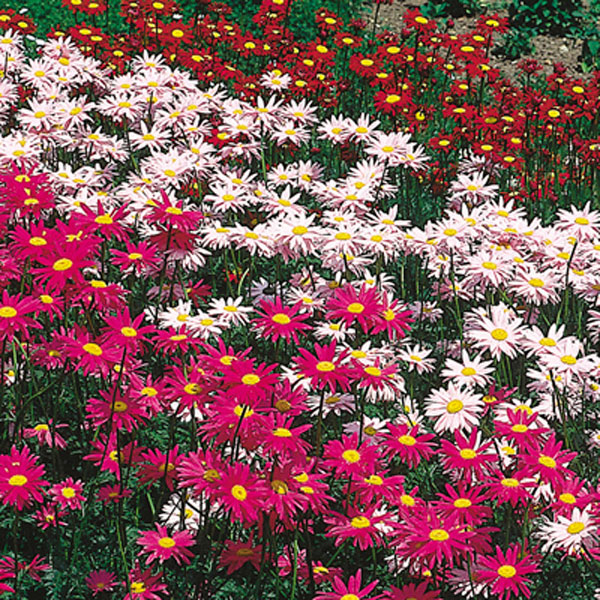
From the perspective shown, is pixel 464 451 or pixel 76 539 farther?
pixel 76 539

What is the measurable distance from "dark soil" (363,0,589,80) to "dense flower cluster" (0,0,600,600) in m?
3.46

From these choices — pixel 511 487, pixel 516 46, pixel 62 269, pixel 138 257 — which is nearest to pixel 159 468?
pixel 62 269

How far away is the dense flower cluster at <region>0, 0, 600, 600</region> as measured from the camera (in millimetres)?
2355

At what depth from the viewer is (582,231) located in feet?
12.1

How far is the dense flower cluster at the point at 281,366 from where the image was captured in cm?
236

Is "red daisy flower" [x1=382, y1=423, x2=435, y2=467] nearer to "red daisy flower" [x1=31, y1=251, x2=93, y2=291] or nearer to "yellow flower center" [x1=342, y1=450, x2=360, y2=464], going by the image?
"yellow flower center" [x1=342, y1=450, x2=360, y2=464]

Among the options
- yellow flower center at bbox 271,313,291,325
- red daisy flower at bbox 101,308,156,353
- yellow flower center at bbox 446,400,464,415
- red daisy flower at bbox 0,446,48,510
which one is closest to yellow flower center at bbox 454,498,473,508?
yellow flower center at bbox 446,400,464,415

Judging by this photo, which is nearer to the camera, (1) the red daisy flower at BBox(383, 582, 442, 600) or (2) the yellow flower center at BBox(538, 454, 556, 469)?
(1) the red daisy flower at BBox(383, 582, 442, 600)

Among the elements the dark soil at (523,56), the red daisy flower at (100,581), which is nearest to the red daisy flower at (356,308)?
the red daisy flower at (100,581)

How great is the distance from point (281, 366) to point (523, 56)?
7.20 m

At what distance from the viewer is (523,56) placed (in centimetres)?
913

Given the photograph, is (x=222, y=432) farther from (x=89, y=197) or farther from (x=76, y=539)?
(x=89, y=197)

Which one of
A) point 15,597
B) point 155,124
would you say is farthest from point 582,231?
point 15,597

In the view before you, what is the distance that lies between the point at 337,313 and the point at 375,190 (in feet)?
6.47
